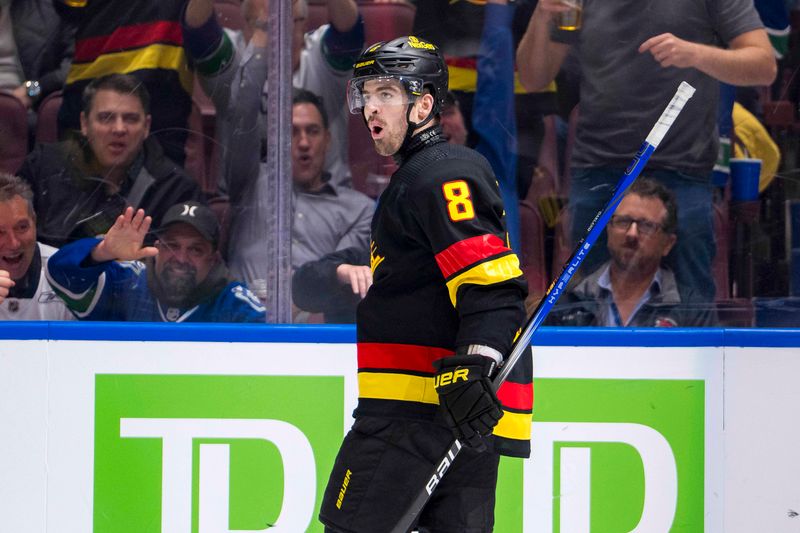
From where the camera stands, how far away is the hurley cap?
3.24 metres

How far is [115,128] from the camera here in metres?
3.26

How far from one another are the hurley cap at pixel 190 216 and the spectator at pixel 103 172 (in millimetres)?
18

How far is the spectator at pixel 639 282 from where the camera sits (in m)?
3.17

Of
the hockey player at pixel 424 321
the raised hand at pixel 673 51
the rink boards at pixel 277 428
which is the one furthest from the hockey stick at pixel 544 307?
the raised hand at pixel 673 51

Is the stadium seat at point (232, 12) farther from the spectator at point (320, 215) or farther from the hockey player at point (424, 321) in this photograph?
the hockey player at point (424, 321)

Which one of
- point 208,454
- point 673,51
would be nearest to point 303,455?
point 208,454

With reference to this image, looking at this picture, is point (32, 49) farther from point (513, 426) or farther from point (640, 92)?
point (513, 426)

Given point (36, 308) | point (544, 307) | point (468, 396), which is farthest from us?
point (36, 308)

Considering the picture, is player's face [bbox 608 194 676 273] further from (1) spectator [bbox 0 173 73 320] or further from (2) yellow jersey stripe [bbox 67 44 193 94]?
(1) spectator [bbox 0 173 73 320]

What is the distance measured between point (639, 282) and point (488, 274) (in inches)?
52.7

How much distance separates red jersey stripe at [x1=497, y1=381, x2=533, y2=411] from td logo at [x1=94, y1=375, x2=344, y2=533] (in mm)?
993

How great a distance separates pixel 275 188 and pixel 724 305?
131 cm

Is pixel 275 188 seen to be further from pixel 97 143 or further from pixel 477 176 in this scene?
→ pixel 477 176

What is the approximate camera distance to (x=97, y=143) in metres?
3.25
